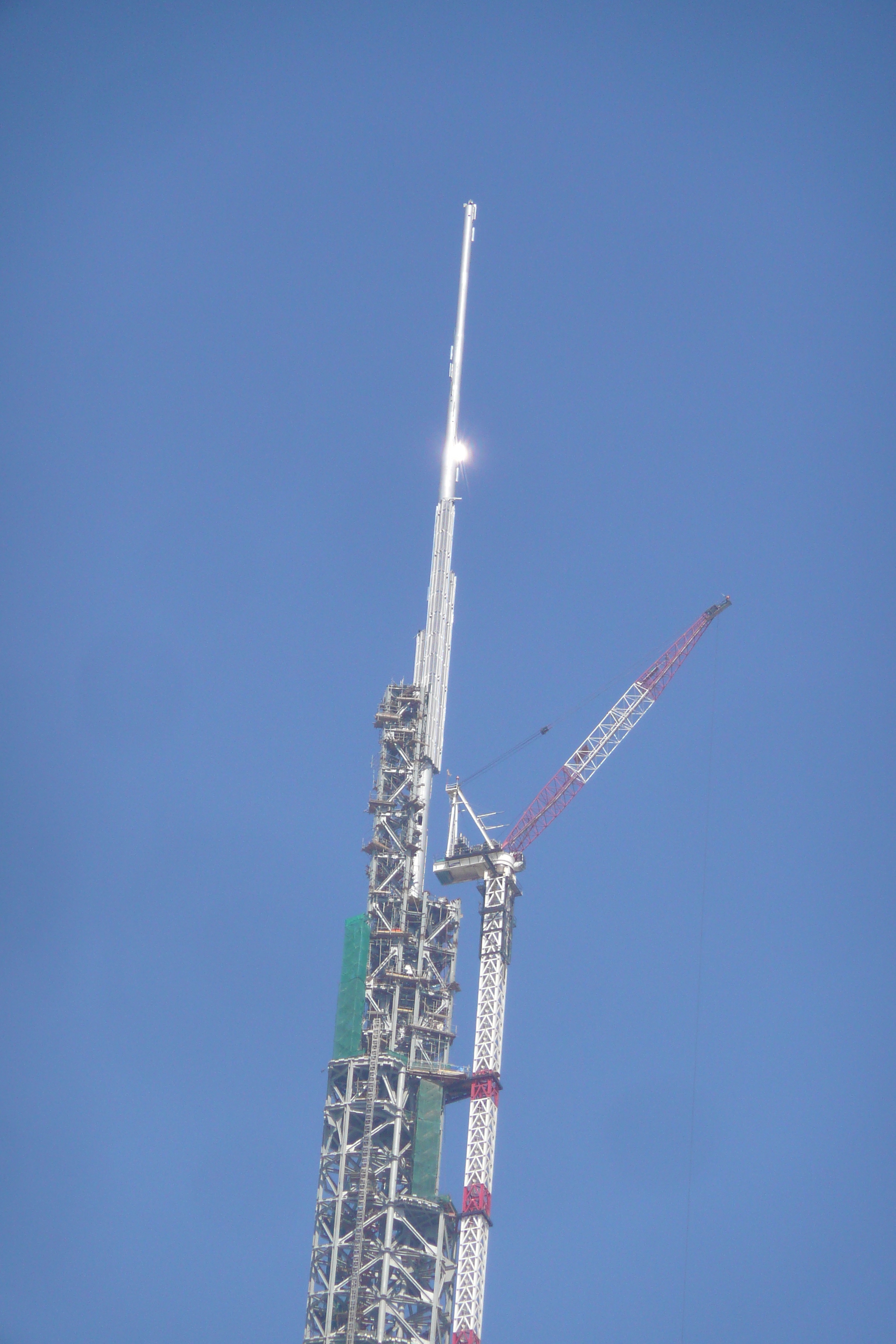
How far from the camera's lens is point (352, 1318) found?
192 metres

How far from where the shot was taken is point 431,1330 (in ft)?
639

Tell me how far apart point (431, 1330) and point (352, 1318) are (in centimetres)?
730

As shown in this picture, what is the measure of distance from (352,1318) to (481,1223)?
14.6 m

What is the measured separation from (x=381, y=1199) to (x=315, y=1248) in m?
7.02

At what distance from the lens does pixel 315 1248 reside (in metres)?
198

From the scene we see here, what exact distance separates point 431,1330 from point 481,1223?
10345 millimetres

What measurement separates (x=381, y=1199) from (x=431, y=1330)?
1187cm

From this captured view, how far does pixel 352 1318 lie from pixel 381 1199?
1091cm

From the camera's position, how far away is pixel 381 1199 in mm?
198750

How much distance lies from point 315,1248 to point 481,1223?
1460 cm

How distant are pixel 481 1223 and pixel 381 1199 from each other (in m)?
9.08

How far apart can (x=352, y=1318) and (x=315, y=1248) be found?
321 inches
